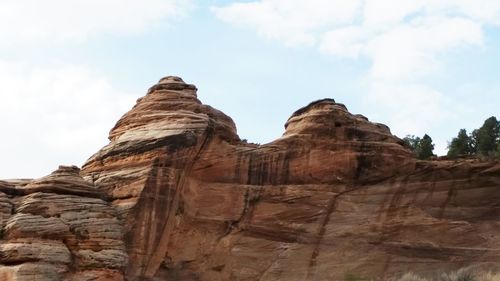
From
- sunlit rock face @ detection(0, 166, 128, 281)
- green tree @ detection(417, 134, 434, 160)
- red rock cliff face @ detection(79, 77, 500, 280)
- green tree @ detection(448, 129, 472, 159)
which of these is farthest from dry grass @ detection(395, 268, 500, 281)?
green tree @ detection(448, 129, 472, 159)

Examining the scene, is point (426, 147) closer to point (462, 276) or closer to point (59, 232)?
point (462, 276)

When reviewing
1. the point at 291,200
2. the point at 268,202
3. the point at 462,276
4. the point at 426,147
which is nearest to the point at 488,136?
the point at 426,147

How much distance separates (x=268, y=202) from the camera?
33781 mm

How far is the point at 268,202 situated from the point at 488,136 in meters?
26.3

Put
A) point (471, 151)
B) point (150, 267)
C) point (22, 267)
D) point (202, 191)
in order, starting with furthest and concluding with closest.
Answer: point (471, 151) → point (202, 191) → point (150, 267) → point (22, 267)

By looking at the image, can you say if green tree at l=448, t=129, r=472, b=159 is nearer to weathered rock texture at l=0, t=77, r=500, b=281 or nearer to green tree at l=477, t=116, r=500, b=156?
green tree at l=477, t=116, r=500, b=156

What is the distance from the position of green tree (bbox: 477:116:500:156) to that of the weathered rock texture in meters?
20.2

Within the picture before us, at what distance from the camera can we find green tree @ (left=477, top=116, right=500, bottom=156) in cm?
5391

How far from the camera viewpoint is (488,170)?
34.2m

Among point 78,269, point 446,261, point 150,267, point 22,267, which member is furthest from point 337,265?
point 22,267

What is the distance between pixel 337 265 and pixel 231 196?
5.33 metres

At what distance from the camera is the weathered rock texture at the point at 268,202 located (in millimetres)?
31703

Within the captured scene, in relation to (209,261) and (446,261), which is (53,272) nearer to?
(209,261)

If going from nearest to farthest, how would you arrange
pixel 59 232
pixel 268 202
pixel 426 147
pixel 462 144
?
1. pixel 59 232
2. pixel 268 202
3. pixel 426 147
4. pixel 462 144
